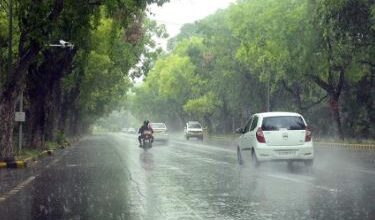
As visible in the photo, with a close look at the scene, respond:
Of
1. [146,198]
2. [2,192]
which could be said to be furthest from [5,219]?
[2,192]

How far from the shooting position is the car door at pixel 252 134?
1884 cm

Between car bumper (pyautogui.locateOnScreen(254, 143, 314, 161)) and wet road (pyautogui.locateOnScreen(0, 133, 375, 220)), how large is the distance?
42 centimetres

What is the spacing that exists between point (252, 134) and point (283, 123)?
1.10m

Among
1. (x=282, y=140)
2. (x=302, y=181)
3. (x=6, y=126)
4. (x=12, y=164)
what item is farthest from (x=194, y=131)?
(x=302, y=181)

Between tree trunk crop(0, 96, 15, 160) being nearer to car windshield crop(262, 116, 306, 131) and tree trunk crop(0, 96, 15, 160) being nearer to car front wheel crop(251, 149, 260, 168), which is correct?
car front wheel crop(251, 149, 260, 168)

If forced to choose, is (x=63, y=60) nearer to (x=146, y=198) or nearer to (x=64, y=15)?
(x=64, y=15)

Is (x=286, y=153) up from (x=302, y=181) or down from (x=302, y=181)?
up

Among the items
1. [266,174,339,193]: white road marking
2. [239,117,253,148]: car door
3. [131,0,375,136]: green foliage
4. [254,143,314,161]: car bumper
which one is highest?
[131,0,375,136]: green foliage

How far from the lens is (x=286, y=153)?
1802 cm

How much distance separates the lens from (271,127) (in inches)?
723

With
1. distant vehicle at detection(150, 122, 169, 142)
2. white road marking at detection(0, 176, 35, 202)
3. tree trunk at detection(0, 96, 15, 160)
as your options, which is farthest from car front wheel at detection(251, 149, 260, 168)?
distant vehicle at detection(150, 122, 169, 142)

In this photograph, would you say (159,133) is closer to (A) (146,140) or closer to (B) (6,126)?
(A) (146,140)

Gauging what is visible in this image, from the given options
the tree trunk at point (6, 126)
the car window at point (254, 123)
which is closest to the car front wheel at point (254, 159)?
the car window at point (254, 123)

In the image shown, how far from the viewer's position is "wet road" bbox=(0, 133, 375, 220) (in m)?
9.79
